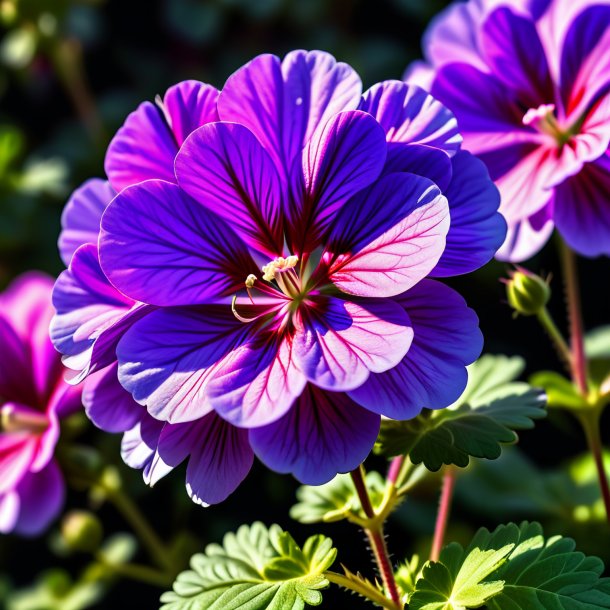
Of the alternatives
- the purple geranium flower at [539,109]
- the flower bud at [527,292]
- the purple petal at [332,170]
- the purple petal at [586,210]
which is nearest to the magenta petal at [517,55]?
the purple geranium flower at [539,109]

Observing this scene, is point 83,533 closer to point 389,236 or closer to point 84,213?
point 84,213

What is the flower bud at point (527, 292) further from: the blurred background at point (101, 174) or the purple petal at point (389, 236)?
the blurred background at point (101, 174)

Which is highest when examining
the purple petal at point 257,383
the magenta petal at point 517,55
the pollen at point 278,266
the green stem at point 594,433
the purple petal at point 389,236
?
the magenta petal at point 517,55

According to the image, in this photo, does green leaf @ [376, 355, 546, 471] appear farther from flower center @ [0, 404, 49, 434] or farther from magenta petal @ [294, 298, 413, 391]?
flower center @ [0, 404, 49, 434]

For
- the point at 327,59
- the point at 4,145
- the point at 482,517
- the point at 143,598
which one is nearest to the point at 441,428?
the point at 327,59

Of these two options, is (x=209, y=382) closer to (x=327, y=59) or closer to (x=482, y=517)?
(x=327, y=59)
